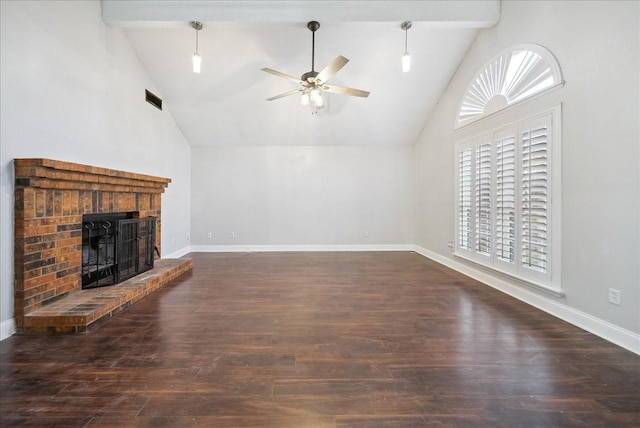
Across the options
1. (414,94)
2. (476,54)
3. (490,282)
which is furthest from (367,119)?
(490,282)

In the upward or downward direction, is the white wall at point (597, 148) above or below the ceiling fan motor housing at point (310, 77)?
below

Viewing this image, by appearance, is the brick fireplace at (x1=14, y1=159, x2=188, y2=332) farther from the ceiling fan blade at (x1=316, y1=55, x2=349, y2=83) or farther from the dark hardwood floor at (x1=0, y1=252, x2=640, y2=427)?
the ceiling fan blade at (x1=316, y1=55, x2=349, y2=83)

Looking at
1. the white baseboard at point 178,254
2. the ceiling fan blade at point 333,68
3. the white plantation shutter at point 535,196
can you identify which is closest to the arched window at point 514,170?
the white plantation shutter at point 535,196

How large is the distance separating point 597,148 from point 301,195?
5.08 metres

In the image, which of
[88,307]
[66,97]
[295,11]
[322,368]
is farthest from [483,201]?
[66,97]

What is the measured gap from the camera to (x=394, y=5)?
344 cm

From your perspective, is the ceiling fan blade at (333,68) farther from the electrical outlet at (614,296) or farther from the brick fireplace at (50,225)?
the electrical outlet at (614,296)

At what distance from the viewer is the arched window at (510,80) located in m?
2.91

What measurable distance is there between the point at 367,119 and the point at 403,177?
1.72 m

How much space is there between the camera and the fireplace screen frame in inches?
128

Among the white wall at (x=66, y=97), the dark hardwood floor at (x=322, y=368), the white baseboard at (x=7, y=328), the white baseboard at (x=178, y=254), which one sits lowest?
the dark hardwood floor at (x=322, y=368)

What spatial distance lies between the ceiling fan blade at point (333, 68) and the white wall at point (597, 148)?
7.08 ft

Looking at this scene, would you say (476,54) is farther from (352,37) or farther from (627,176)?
(627,176)

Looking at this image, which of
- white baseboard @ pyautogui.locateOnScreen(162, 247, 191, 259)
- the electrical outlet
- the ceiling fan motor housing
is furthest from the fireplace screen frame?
the electrical outlet
